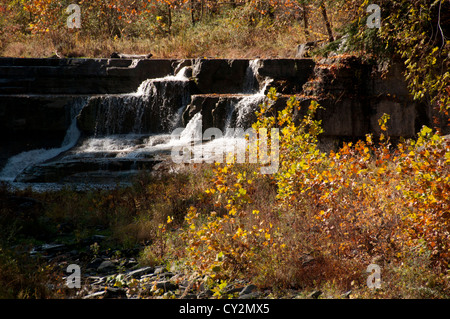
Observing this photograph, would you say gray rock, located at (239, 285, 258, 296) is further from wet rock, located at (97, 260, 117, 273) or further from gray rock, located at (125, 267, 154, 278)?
wet rock, located at (97, 260, 117, 273)

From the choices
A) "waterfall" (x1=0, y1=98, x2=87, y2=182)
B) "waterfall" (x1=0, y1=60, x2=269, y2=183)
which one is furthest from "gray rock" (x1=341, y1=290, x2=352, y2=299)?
"waterfall" (x1=0, y1=98, x2=87, y2=182)

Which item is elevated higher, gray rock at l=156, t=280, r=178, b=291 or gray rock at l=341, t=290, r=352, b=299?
gray rock at l=341, t=290, r=352, b=299

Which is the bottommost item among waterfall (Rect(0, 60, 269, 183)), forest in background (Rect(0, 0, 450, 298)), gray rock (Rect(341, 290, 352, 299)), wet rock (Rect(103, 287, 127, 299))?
wet rock (Rect(103, 287, 127, 299))

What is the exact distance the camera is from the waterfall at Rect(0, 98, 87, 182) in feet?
40.9

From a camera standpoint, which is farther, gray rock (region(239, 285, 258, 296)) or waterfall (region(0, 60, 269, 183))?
waterfall (region(0, 60, 269, 183))

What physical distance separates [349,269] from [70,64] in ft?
46.0

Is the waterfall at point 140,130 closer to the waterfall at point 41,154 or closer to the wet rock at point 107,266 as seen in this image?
the waterfall at point 41,154

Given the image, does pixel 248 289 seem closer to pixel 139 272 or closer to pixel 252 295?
pixel 252 295

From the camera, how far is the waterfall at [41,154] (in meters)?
12.5

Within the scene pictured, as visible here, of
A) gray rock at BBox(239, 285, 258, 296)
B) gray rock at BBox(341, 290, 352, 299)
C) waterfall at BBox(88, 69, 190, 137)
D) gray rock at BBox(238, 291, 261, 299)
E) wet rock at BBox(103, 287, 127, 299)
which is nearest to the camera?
gray rock at BBox(341, 290, 352, 299)

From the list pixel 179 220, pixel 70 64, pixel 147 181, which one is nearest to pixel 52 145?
pixel 70 64

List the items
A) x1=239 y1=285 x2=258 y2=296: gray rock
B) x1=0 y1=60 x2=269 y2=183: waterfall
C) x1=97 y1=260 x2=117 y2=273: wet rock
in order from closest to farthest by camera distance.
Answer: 1. x1=239 y1=285 x2=258 y2=296: gray rock
2. x1=97 y1=260 x2=117 y2=273: wet rock
3. x1=0 y1=60 x2=269 y2=183: waterfall
